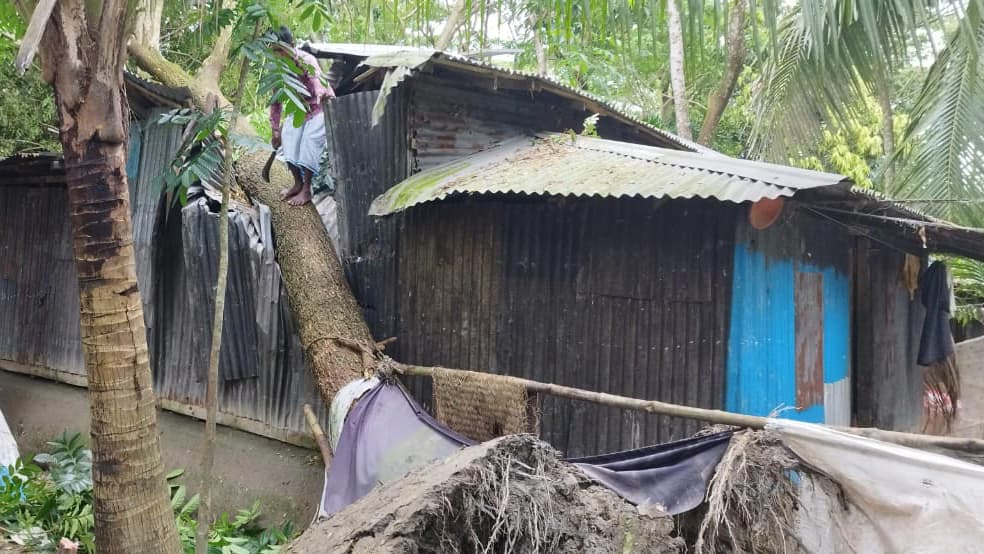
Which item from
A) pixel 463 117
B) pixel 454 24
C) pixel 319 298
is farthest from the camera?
pixel 454 24

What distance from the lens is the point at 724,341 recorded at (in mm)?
4664

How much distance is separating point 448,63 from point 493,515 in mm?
3892

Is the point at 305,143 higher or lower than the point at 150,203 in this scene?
higher

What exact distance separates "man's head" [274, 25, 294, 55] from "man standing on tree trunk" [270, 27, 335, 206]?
0.84m

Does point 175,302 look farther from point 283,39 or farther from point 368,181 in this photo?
point 283,39

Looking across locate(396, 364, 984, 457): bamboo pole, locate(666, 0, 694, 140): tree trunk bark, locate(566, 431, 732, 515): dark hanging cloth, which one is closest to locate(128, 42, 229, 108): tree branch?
locate(666, 0, 694, 140): tree trunk bark

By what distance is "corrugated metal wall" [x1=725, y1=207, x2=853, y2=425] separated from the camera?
4.68 metres

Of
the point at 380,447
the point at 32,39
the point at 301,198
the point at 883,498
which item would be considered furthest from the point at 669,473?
the point at 301,198

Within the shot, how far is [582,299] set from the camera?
511cm

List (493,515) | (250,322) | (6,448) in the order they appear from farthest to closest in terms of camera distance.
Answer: (250,322), (6,448), (493,515)

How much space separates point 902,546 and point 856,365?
4408 mm

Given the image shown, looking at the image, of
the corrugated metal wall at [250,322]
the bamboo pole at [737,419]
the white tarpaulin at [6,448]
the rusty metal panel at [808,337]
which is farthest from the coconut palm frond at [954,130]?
the white tarpaulin at [6,448]

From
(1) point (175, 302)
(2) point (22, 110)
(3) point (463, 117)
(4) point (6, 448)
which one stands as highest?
(2) point (22, 110)

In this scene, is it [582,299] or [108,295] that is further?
[582,299]
